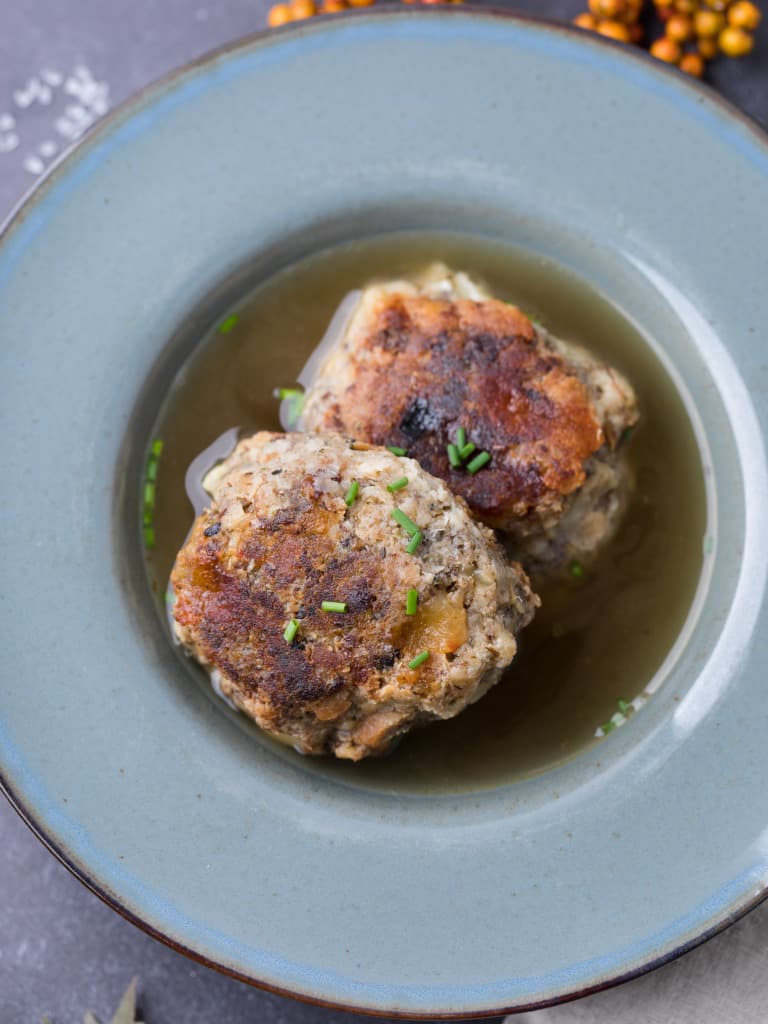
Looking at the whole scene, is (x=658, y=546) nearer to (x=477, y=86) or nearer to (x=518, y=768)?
(x=518, y=768)

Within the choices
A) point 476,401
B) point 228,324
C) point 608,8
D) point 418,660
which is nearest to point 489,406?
point 476,401

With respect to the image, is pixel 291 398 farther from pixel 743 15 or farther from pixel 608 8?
pixel 743 15

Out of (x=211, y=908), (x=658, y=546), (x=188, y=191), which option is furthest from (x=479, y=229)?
(x=211, y=908)

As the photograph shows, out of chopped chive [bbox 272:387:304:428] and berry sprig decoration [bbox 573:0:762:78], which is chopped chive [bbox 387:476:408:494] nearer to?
chopped chive [bbox 272:387:304:428]

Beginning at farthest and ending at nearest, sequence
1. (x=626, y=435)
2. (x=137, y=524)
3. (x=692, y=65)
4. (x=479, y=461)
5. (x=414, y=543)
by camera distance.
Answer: (x=692, y=65) → (x=626, y=435) → (x=137, y=524) → (x=479, y=461) → (x=414, y=543)

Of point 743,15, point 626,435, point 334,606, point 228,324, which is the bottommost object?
point 334,606

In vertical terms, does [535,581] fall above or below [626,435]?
below

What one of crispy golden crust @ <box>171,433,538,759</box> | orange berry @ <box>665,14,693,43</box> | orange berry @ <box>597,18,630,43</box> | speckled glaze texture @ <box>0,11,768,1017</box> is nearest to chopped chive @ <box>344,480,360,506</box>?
crispy golden crust @ <box>171,433,538,759</box>

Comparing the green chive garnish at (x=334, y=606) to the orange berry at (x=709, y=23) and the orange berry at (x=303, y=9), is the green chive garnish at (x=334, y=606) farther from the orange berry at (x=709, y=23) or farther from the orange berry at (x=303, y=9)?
the orange berry at (x=709, y=23)
